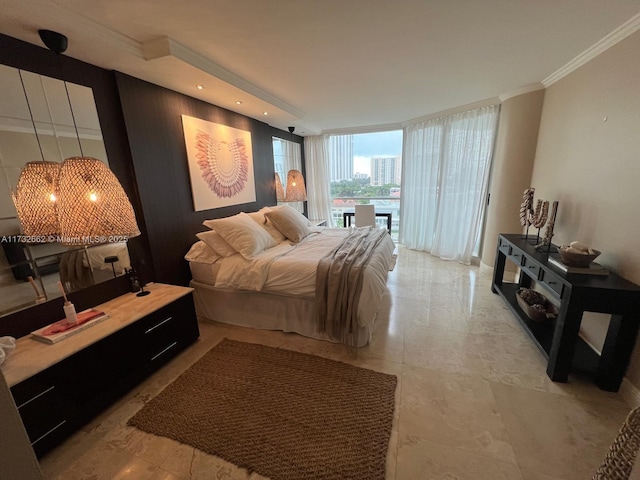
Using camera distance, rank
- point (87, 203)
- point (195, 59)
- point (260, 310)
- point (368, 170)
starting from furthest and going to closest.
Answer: point (368, 170) → point (260, 310) → point (195, 59) → point (87, 203)

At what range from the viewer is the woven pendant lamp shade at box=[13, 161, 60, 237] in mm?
1479

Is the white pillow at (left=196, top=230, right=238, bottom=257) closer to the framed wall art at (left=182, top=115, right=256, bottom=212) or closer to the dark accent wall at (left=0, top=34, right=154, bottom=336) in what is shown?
the framed wall art at (left=182, top=115, right=256, bottom=212)

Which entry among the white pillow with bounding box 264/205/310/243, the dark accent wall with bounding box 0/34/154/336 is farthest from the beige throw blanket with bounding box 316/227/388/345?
the dark accent wall with bounding box 0/34/154/336

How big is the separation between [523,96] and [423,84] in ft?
4.31

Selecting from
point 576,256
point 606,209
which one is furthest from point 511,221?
point 576,256

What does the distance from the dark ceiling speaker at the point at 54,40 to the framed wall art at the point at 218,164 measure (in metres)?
1.05

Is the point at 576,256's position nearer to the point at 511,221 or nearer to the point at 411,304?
the point at 411,304

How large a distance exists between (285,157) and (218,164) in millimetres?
1932

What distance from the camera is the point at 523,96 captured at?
9.89ft

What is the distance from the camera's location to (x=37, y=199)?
1.49 m

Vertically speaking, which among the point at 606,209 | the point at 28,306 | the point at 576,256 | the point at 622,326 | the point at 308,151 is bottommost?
the point at 622,326

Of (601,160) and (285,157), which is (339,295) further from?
(285,157)

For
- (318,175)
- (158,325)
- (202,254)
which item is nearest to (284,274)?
(202,254)

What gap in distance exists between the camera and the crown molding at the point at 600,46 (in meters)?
1.69
